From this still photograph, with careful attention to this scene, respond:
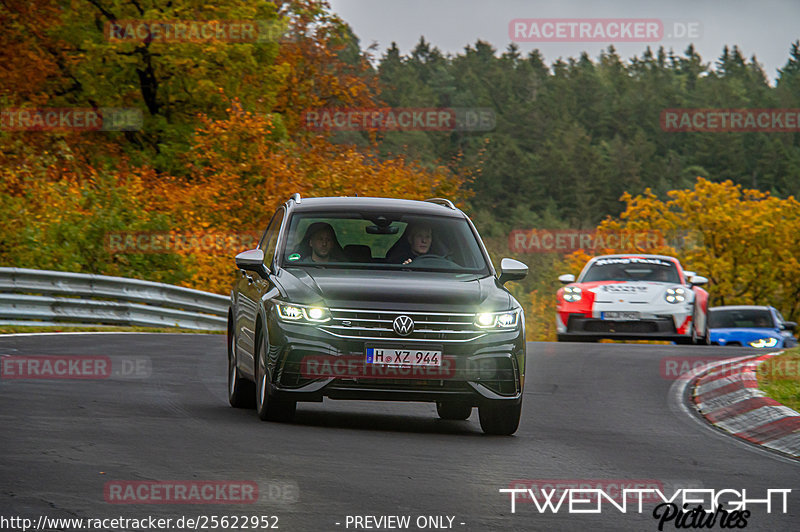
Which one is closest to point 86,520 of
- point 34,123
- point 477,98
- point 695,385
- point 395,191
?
point 695,385

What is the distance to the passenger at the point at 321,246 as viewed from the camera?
10.6 m

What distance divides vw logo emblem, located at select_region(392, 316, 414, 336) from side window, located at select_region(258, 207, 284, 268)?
61.8 inches

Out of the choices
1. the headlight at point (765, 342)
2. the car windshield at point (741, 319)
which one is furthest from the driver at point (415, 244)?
the car windshield at point (741, 319)

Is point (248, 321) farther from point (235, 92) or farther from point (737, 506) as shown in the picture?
point (235, 92)

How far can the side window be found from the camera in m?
11.0

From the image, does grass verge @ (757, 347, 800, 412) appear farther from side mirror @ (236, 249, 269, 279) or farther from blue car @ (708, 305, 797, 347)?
blue car @ (708, 305, 797, 347)

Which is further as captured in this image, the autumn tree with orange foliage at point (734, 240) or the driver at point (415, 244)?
the autumn tree with orange foliage at point (734, 240)

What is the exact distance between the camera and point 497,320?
9820mm

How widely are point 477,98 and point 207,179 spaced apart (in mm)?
135705

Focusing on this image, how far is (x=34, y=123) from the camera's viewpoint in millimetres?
40812

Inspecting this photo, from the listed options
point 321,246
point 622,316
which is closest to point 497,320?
point 321,246

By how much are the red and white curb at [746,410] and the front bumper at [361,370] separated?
7.67ft

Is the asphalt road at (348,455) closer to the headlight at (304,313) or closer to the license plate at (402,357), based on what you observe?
the license plate at (402,357)

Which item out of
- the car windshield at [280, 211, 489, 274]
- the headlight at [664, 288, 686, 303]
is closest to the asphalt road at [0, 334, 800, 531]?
the car windshield at [280, 211, 489, 274]
